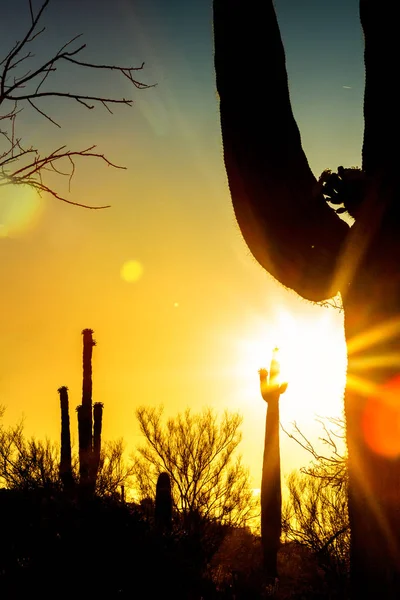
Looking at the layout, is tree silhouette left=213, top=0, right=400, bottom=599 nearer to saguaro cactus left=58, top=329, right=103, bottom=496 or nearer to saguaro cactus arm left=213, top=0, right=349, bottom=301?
saguaro cactus arm left=213, top=0, right=349, bottom=301

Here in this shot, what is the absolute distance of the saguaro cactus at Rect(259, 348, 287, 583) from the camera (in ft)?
50.1

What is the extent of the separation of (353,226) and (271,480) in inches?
520

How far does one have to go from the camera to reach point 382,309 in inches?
134

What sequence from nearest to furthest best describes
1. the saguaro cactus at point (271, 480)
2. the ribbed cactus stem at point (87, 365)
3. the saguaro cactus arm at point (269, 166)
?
the saguaro cactus arm at point (269, 166) < the saguaro cactus at point (271, 480) < the ribbed cactus stem at point (87, 365)

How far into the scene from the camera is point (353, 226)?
350 cm

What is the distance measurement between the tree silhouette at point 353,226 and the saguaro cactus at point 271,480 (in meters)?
12.6

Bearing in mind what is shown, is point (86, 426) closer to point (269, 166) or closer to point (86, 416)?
point (86, 416)

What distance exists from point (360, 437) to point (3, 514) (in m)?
5.91

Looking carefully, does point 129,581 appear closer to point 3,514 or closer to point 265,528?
point 3,514

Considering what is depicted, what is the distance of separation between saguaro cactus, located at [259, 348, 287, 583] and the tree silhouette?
12.6 metres

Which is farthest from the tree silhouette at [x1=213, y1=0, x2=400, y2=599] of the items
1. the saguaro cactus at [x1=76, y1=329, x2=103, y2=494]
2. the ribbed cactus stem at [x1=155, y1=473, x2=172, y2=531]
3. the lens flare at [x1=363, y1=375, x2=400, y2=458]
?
the saguaro cactus at [x1=76, y1=329, x2=103, y2=494]

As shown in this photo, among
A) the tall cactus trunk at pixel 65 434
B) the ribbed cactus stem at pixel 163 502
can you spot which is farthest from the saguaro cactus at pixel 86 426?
the ribbed cactus stem at pixel 163 502

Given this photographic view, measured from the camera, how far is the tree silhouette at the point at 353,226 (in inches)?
128

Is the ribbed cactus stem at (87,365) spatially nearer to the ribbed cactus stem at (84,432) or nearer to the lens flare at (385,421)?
the ribbed cactus stem at (84,432)
